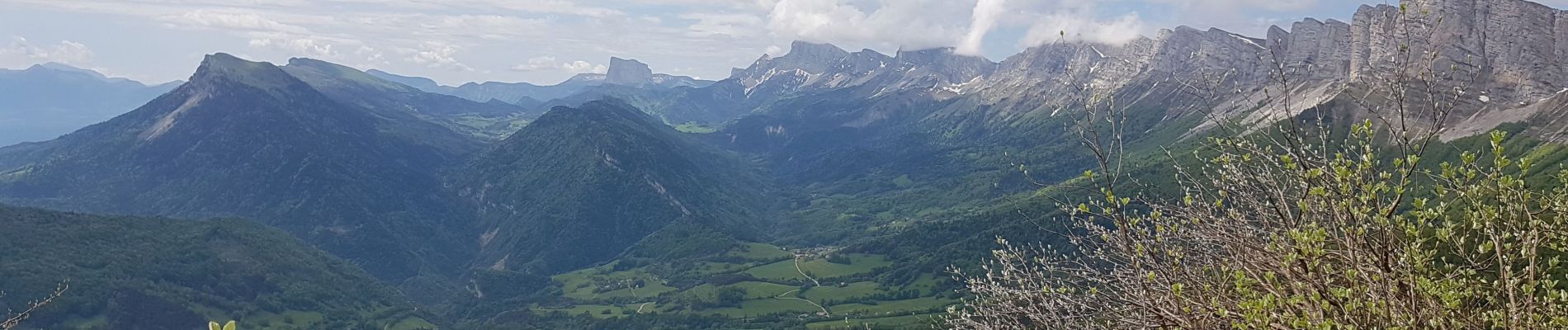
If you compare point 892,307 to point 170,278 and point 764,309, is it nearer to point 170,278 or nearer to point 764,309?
point 764,309

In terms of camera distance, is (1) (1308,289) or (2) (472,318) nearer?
(1) (1308,289)

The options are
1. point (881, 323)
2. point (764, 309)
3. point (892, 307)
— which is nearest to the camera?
point (881, 323)

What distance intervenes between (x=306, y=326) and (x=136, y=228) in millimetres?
50734

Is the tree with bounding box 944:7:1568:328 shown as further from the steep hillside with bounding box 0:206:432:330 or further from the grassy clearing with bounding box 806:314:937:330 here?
the steep hillside with bounding box 0:206:432:330

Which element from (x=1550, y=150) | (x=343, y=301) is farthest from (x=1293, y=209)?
(x=1550, y=150)

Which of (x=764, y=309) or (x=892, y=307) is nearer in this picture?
(x=892, y=307)

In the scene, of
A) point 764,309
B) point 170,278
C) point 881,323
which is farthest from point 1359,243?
point 170,278

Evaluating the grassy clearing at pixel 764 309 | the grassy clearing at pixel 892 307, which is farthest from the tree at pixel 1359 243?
the grassy clearing at pixel 764 309

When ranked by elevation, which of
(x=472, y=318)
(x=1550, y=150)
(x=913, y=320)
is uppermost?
(x=1550, y=150)

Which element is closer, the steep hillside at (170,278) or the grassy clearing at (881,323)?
the grassy clearing at (881,323)

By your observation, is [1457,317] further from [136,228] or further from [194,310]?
[136,228]

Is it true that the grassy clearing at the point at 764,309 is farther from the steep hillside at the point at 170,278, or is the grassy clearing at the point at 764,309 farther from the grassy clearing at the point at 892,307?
the steep hillside at the point at 170,278

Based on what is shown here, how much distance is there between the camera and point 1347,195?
42.9ft

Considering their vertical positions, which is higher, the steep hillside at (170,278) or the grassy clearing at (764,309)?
the steep hillside at (170,278)
